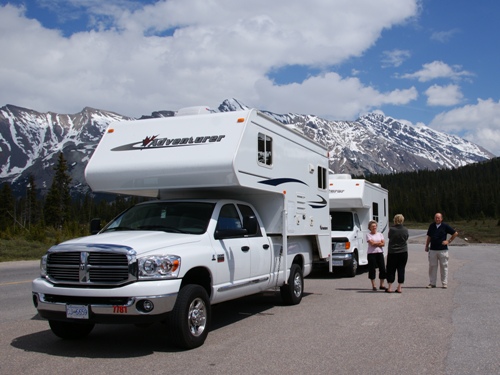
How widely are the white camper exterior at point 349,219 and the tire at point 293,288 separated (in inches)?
220

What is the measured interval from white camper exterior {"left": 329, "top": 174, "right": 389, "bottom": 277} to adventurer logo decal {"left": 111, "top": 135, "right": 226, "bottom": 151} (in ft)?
28.6

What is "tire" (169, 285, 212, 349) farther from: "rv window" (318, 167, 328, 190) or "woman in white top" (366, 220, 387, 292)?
"woman in white top" (366, 220, 387, 292)

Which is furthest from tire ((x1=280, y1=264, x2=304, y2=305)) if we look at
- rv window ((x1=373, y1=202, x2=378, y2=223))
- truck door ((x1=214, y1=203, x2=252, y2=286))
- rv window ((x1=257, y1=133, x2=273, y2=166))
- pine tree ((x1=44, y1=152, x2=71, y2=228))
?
pine tree ((x1=44, y1=152, x2=71, y2=228))

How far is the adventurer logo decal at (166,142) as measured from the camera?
8.95m

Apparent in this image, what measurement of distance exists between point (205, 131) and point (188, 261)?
267cm

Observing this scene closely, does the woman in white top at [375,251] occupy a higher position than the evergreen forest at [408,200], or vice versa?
the evergreen forest at [408,200]

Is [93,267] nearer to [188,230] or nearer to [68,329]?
[68,329]

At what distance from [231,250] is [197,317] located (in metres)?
1.39

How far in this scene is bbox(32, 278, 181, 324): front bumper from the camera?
21.7 ft

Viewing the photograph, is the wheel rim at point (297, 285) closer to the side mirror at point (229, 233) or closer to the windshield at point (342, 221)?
the side mirror at point (229, 233)

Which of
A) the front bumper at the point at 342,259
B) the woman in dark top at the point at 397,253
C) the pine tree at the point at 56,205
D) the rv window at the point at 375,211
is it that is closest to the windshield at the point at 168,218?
the woman in dark top at the point at 397,253

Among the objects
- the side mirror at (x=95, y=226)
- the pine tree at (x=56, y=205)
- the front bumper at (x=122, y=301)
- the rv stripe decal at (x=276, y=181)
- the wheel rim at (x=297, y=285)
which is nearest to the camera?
the front bumper at (x=122, y=301)

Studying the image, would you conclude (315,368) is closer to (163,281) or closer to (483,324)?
(163,281)

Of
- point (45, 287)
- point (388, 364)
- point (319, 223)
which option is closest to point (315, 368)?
point (388, 364)
